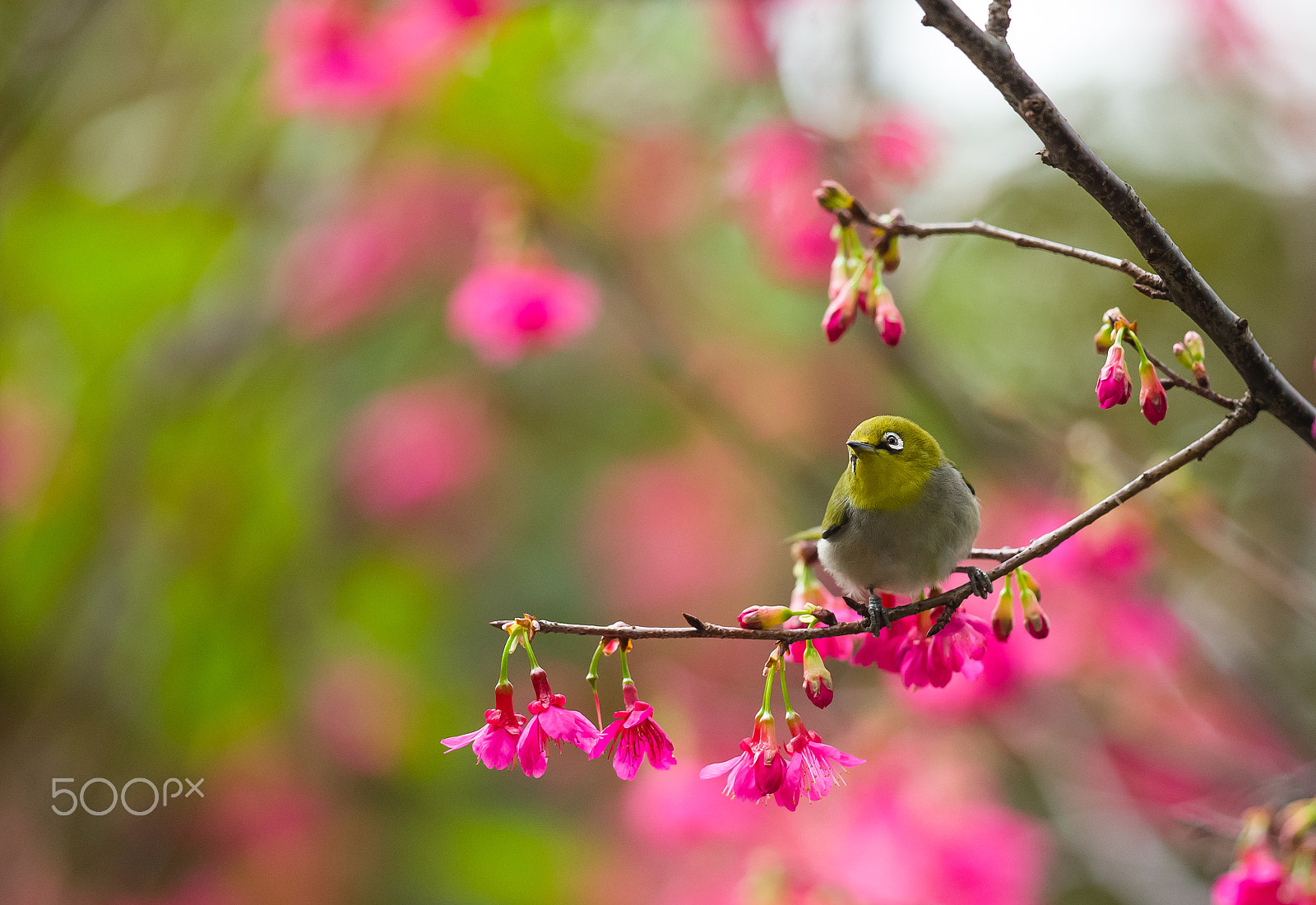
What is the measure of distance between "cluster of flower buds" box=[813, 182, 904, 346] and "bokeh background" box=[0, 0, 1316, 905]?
0.98m

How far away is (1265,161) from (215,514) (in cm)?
425

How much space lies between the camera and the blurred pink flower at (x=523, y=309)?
6.86ft

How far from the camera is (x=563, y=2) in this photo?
3.43 meters

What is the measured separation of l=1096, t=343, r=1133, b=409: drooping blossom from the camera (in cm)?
89

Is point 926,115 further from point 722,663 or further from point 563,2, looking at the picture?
point 722,663

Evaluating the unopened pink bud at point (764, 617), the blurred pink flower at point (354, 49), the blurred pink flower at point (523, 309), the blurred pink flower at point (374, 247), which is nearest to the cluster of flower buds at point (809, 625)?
the unopened pink bud at point (764, 617)

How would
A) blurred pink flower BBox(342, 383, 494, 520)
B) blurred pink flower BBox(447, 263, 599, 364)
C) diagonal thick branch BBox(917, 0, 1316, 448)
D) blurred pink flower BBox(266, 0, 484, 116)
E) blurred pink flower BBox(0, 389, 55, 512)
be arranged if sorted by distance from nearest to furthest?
diagonal thick branch BBox(917, 0, 1316, 448), blurred pink flower BBox(447, 263, 599, 364), blurred pink flower BBox(266, 0, 484, 116), blurred pink flower BBox(0, 389, 55, 512), blurred pink flower BBox(342, 383, 494, 520)

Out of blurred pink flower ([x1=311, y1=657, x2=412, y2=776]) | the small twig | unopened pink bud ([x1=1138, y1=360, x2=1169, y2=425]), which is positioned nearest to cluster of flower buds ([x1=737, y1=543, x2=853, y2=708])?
unopened pink bud ([x1=1138, y1=360, x2=1169, y2=425])

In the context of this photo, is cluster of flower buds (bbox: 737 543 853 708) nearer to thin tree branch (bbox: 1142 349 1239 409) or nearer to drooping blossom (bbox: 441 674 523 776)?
drooping blossom (bbox: 441 674 523 776)

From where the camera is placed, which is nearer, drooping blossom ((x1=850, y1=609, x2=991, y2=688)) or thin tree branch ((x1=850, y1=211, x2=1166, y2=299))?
thin tree branch ((x1=850, y1=211, x2=1166, y2=299))

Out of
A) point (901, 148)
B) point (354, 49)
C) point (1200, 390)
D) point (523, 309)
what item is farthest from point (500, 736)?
point (354, 49)

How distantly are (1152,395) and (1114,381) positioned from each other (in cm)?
5

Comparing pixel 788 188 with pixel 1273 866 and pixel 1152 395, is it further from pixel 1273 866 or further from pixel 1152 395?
pixel 1273 866

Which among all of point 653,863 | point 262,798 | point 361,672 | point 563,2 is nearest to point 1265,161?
point 563,2
